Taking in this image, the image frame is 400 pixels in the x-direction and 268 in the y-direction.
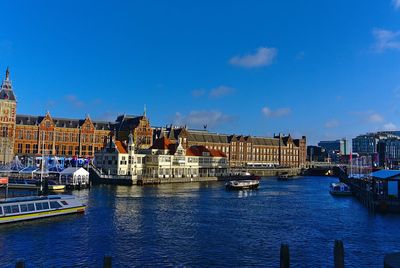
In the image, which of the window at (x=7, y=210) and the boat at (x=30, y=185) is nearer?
the window at (x=7, y=210)

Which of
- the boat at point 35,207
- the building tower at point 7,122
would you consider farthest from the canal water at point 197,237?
the building tower at point 7,122

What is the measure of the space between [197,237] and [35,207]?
21237 mm

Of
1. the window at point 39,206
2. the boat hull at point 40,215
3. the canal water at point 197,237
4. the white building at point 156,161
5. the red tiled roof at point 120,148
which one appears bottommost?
the canal water at point 197,237

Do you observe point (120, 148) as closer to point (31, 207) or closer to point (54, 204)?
point (54, 204)

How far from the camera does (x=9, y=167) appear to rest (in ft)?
358

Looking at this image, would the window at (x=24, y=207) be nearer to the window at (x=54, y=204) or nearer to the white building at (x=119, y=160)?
the window at (x=54, y=204)

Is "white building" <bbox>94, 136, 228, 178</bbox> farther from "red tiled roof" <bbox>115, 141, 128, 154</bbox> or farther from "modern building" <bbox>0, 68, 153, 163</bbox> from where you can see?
"modern building" <bbox>0, 68, 153, 163</bbox>

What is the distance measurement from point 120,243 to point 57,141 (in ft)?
372

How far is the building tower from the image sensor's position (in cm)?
12769

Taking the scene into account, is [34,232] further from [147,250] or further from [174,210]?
[174,210]

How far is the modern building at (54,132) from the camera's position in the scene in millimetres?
128875

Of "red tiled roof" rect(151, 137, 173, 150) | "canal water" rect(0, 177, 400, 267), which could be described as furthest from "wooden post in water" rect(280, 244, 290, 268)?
"red tiled roof" rect(151, 137, 173, 150)

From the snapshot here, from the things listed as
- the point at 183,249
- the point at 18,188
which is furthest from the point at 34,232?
the point at 18,188

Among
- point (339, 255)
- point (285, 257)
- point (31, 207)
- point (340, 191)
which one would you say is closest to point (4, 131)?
point (31, 207)
